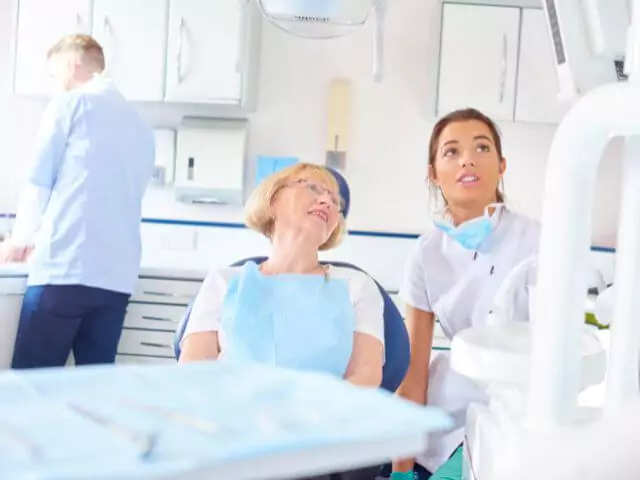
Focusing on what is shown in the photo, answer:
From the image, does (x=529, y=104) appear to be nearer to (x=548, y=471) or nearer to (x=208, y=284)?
(x=208, y=284)

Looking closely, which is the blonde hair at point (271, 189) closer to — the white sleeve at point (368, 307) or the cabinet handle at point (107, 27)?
the white sleeve at point (368, 307)

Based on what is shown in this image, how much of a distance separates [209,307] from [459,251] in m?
0.63

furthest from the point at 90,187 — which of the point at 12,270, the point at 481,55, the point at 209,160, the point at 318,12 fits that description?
the point at 481,55

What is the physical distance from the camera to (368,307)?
5.51 ft

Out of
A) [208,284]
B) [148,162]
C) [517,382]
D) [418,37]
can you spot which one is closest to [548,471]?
[517,382]

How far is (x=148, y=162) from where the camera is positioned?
298 centimetres

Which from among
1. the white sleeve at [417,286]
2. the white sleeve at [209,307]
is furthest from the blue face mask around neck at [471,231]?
the white sleeve at [209,307]

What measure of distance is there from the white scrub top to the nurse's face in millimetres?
81

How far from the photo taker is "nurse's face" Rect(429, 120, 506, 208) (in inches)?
75.0

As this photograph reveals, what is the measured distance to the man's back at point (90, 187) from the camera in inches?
110

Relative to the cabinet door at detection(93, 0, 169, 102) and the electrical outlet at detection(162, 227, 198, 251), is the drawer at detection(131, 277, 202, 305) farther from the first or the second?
the cabinet door at detection(93, 0, 169, 102)

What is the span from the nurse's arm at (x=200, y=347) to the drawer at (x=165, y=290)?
2.03m

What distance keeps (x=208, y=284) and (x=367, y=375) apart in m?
0.41

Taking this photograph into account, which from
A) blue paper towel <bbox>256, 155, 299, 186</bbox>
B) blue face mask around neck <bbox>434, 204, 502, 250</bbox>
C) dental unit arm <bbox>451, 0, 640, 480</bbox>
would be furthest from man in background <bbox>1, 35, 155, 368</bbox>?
dental unit arm <bbox>451, 0, 640, 480</bbox>
